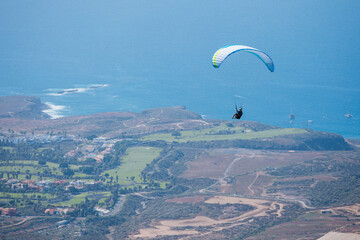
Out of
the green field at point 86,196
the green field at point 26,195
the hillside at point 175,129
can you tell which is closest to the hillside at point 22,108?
the hillside at point 175,129

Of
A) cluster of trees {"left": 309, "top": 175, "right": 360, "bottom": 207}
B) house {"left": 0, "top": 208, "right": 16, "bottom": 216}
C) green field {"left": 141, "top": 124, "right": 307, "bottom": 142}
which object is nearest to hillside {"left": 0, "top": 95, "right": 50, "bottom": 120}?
green field {"left": 141, "top": 124, "right": 307, "bottom": 142}

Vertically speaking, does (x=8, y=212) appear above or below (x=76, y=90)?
below

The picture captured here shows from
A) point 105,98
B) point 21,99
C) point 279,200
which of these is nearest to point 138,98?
point 105,98

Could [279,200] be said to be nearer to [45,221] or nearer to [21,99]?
[45,221]

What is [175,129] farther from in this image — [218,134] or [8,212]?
[8,212]

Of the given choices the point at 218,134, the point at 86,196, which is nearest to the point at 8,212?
the point at 86,196

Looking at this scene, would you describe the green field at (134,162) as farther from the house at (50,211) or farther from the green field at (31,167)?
the house at (50,211)
